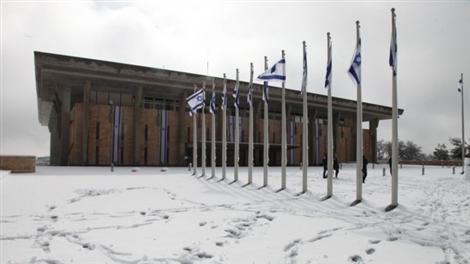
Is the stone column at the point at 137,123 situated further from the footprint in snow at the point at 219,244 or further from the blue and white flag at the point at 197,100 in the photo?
the footprint in snow at the point at 219,244

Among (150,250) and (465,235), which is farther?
(465,235)

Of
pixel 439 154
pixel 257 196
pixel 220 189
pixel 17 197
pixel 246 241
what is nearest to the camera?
pixel 246 241

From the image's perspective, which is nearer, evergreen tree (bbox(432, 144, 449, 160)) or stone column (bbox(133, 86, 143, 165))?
stone column (bbox(133, 86, 143, 165))

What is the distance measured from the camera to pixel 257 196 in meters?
14.8

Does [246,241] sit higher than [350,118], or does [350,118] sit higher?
[350,118]

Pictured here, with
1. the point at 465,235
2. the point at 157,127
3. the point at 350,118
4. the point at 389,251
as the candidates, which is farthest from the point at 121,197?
the point at 350,118

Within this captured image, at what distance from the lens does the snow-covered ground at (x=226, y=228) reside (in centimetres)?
708

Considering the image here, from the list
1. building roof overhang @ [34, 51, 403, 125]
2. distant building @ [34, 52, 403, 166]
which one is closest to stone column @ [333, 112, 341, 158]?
building roof overhang @ [34, 51, 403, 125]

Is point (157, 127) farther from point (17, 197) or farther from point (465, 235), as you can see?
point (465, 235)

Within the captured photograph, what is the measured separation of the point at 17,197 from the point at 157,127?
3112cm

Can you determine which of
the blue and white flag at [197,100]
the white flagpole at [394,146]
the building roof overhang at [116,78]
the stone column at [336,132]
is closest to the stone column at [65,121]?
the building roof overhang at [116,78]

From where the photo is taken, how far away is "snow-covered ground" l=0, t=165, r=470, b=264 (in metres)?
7.08

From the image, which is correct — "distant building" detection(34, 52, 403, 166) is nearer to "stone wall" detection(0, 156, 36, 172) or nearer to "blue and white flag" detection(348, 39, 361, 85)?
"stone wall" detection(0, 156, 36, 172)

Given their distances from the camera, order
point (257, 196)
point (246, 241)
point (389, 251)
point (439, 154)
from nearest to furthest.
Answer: point (389, 251) → point (246, 241) → point (257, 196) → point (439, 154)
